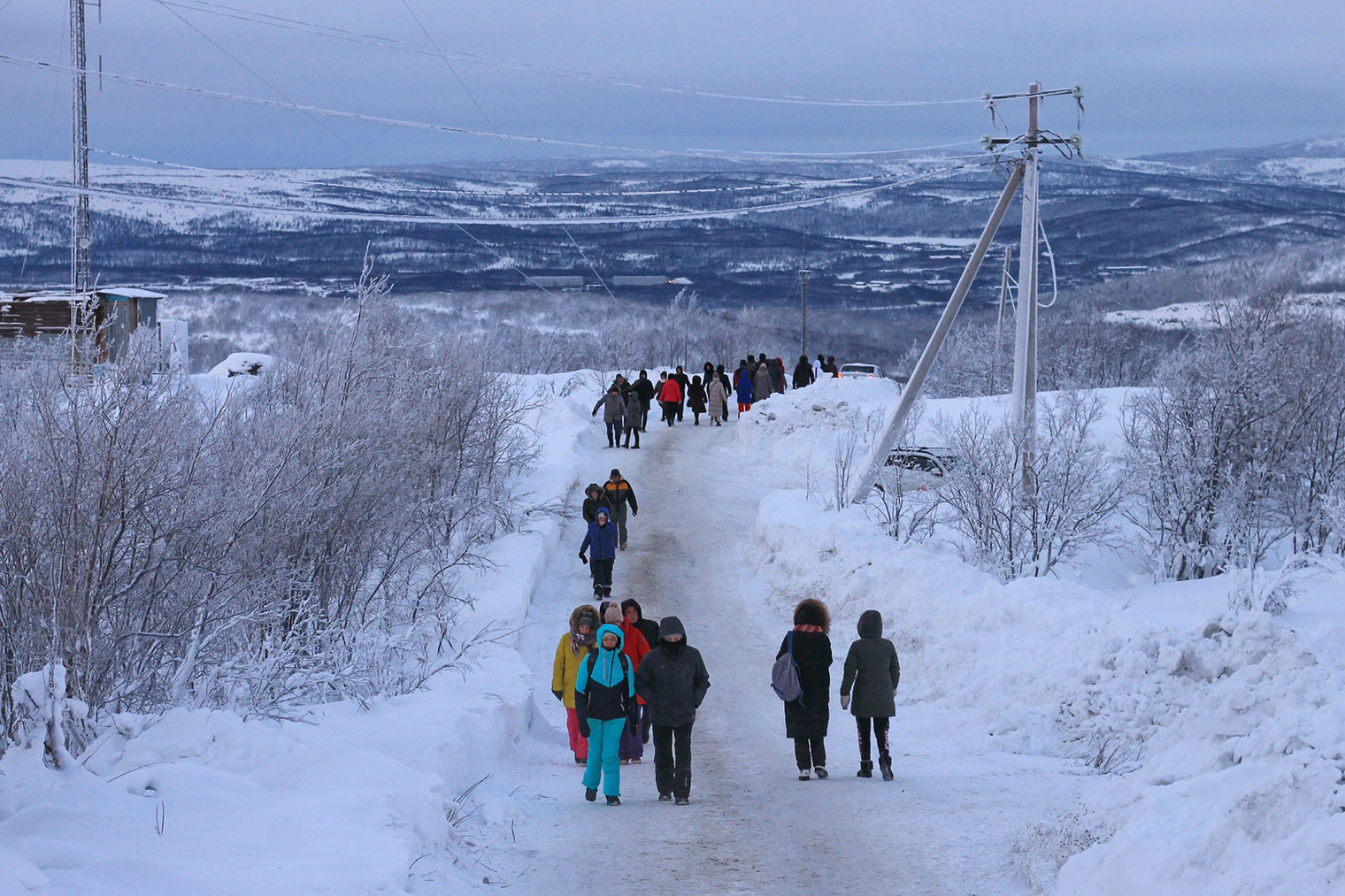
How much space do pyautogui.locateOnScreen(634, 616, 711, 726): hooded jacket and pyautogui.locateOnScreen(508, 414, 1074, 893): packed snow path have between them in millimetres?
633

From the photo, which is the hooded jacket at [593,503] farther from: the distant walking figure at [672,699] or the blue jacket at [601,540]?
the distant walking figure at [672,699]

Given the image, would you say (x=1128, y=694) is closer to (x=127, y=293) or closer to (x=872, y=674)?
(x=872, y=674)

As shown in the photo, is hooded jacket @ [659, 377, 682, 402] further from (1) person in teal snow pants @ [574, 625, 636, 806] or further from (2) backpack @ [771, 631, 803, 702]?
(1) person in teal snow pants @ [574, 625, 636, 806]

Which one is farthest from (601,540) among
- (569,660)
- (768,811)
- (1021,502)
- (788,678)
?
(768,811)

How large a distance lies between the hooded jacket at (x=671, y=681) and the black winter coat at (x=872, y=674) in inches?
49.6

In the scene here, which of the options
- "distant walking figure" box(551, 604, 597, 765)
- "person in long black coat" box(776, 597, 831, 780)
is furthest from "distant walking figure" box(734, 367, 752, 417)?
"person in long black coat" box(776, 597, 831, 780)

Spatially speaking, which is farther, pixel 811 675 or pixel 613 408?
pixel 613 408

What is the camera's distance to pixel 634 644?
9.62m

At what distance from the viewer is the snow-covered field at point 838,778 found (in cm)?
548

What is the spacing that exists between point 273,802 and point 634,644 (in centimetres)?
357

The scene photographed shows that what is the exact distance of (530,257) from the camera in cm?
17400

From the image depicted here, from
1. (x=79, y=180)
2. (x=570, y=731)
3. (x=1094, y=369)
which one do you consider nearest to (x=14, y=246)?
(x=1094, y=369)

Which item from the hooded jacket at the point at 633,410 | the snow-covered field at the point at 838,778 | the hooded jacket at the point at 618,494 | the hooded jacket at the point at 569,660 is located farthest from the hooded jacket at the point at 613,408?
the hooded jacket at the point at 569,660

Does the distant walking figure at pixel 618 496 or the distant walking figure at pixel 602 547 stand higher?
the distant walking figure at pixel 618 496
